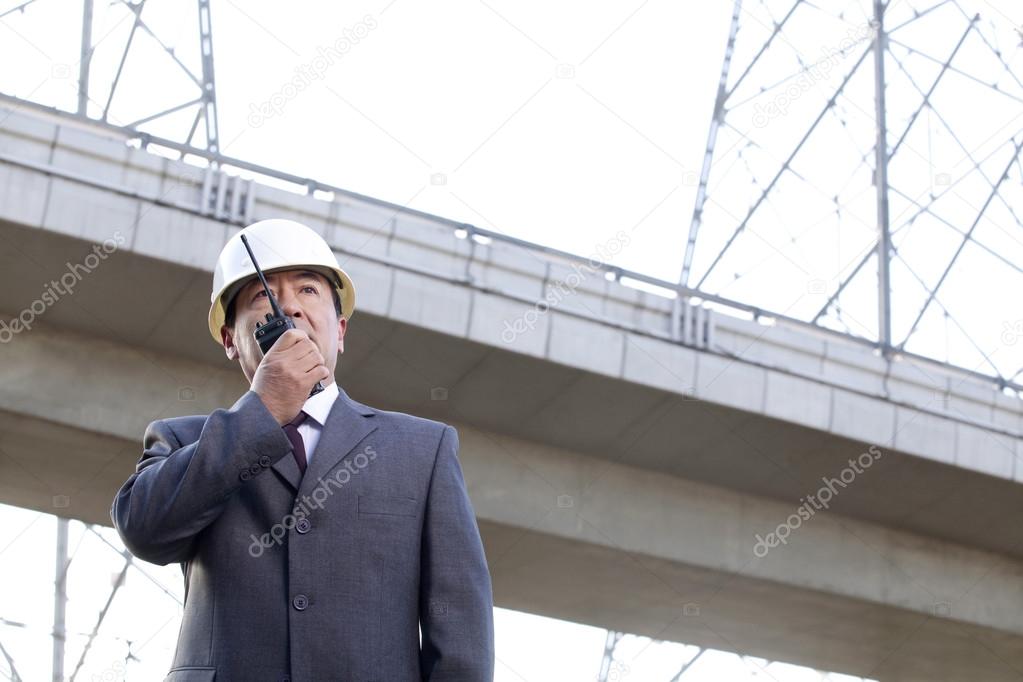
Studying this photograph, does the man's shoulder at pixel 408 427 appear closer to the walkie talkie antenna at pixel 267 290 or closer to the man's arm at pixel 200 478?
the walkie talkie antenna at pixel 267 290

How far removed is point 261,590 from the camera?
2.87m

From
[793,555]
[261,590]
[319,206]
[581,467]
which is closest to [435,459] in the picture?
[261,590]

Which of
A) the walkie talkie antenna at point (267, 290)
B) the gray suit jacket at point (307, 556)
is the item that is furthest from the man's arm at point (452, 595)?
the walkie talkie antenna at point (267, 290)

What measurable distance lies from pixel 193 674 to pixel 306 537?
0.34 meters

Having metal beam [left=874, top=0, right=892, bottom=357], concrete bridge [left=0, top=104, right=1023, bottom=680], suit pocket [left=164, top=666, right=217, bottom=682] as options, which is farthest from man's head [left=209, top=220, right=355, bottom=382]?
metal beam [left=874, top=0, right=892, bottom=357]

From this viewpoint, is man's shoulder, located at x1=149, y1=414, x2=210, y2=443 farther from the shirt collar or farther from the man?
the shirt collar

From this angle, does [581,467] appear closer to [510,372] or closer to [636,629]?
[510,372]

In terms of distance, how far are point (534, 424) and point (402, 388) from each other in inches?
47.0

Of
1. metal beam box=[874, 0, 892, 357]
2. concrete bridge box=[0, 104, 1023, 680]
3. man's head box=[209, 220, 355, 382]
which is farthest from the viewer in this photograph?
metal beam box=[874, 0, 892, 357]

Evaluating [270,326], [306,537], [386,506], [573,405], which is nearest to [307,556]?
[306,537]

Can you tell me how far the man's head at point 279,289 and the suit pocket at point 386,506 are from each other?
0.34 m

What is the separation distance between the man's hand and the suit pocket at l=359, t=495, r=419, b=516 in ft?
0.87

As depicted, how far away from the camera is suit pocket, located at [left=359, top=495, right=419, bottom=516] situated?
3.00m

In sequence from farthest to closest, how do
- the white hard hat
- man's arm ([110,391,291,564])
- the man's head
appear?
the white hard hat
the man's head
man's arm ([110,391,291,564])
